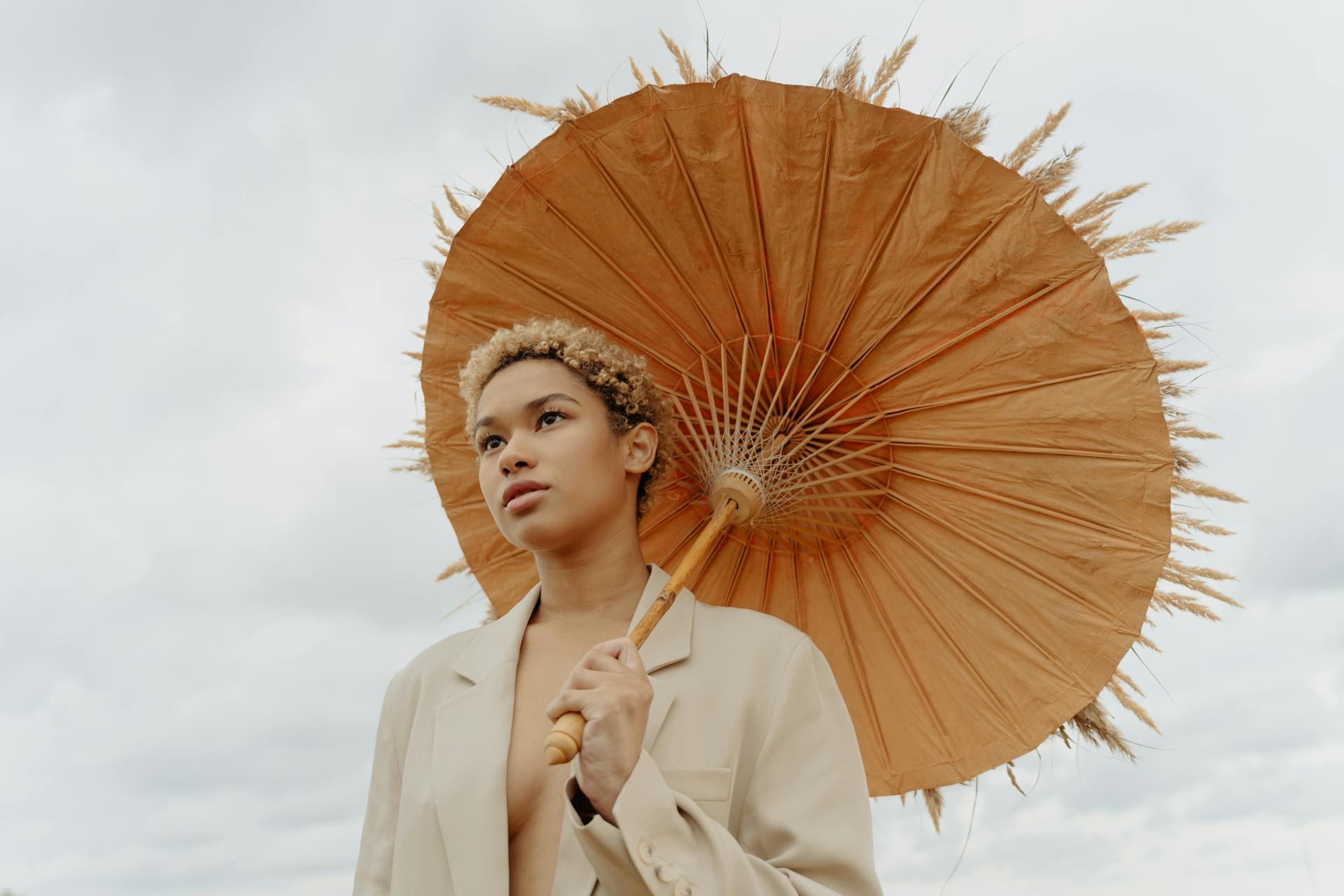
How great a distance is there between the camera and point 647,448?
329 cm

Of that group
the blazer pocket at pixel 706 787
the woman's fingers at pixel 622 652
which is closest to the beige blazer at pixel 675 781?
the blazer pocket at pixel 706 787

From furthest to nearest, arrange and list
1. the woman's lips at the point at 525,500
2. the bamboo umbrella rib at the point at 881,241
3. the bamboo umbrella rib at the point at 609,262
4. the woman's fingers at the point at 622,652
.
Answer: the bamboo umbrella rib at the point at 609,262 → the bamboo umbrella rib at the point at 881,241 → the woman's lips at the point at 525,500 → the woman's fingers at the point at 622,652

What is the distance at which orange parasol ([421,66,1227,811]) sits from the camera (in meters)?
3.10

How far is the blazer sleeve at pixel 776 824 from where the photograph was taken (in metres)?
2.28

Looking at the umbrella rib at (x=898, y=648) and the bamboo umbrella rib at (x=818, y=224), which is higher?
the bamboo umbrella rib at (x=818, y=224)

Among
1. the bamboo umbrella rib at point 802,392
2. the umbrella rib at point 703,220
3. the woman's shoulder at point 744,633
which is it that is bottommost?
the woman's shoulder at point 744,633

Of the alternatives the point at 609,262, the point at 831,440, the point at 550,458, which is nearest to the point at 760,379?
the point at 831,440

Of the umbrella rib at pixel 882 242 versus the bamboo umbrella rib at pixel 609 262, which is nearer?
the umbrella rib at pixel 882 242

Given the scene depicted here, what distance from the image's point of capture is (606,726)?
2.30m

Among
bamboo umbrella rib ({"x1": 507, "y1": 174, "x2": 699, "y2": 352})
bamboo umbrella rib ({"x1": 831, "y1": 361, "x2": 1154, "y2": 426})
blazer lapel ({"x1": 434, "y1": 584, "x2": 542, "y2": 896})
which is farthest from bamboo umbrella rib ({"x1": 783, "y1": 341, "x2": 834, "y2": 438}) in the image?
blazer lapel ({"x1": 434, "y1": 584, "x2": 542, "y2": 896})

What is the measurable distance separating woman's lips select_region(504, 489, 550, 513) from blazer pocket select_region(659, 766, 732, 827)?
30.7 inches

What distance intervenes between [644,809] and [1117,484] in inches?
68.2

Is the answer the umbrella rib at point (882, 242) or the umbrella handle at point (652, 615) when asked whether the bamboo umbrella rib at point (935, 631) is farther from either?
the umbrella rib at point (882, 242)

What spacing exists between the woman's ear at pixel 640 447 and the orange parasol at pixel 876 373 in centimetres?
26
